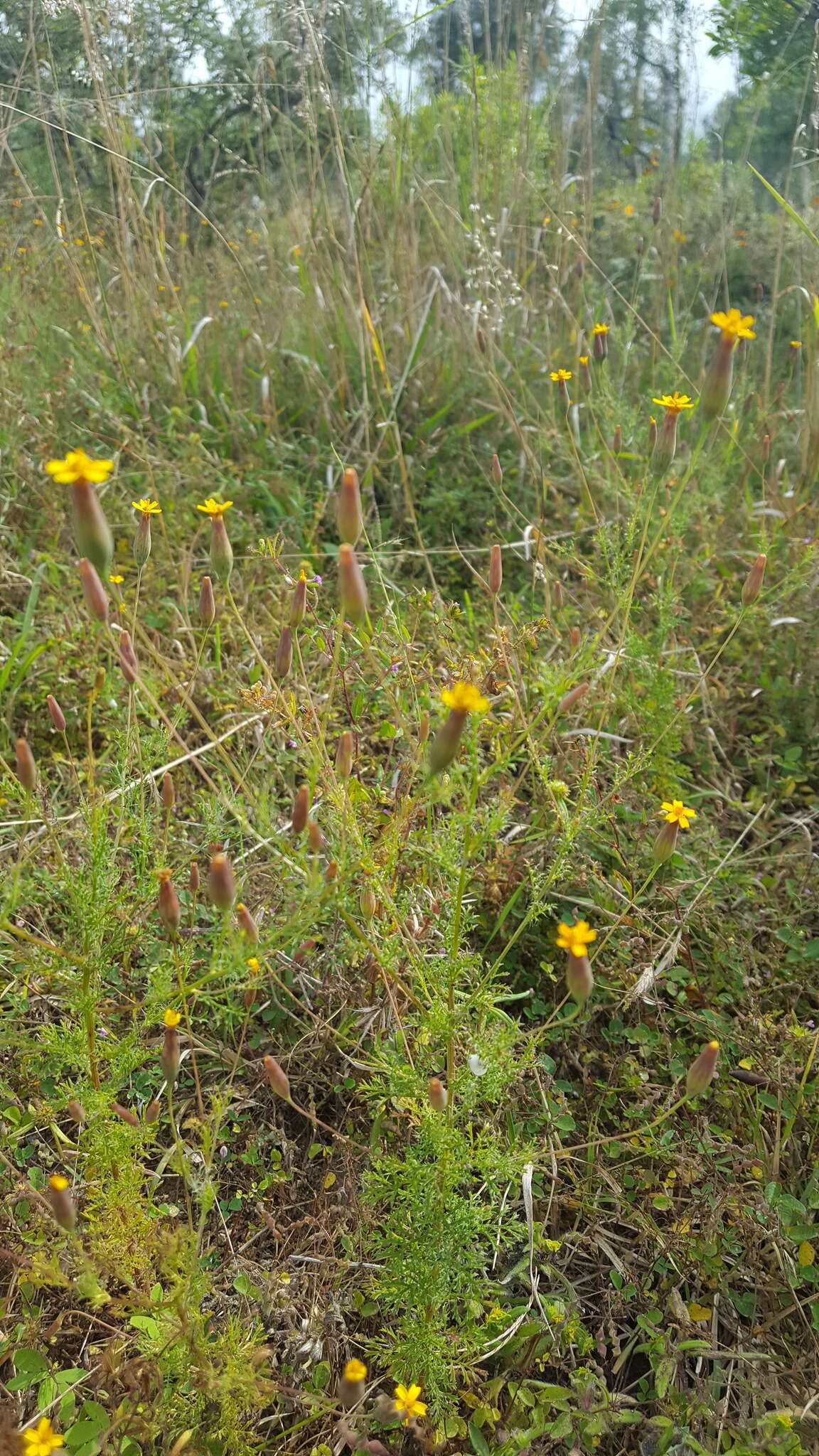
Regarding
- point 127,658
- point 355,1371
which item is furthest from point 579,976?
point 127,658

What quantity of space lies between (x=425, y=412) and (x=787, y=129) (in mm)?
3581

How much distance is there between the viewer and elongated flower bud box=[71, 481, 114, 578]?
0.94 m

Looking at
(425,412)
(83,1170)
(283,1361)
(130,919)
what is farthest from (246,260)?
(283,1361)

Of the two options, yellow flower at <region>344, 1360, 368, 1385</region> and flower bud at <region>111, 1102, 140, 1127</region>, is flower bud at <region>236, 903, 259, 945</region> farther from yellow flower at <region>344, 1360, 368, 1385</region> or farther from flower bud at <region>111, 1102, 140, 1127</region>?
yellow flower at <region>344, 1360, 368, 1385</region>

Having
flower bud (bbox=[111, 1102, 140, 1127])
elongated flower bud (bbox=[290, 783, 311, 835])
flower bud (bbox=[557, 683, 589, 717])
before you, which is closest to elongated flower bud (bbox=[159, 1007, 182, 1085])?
flower bud (bbox=[111, 1102, 140, 1127])

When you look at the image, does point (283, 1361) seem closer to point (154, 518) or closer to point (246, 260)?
point (154, 518)

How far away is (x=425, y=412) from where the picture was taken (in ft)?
9.64

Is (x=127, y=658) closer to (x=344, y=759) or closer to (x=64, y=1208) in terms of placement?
(x=344, y=759)

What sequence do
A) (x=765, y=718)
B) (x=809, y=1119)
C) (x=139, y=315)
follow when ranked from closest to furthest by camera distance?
(x=809, y=1119)
(x=765, y=718)
(x=139, y=315)

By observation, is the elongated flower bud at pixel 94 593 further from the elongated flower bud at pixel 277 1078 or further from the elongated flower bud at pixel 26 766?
the elongated flower bud at pixel 277 1078

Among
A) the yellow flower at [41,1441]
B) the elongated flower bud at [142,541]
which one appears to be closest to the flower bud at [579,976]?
the yellow flower at [41,1441]

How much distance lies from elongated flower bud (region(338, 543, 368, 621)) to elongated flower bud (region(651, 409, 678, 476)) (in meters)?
0.63

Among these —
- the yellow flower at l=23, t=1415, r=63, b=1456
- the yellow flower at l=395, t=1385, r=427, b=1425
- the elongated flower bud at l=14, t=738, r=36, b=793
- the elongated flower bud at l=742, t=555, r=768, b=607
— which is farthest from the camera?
the elongated flower bud at l=742, t=555, r=768, b=607

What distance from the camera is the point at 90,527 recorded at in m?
0.96
